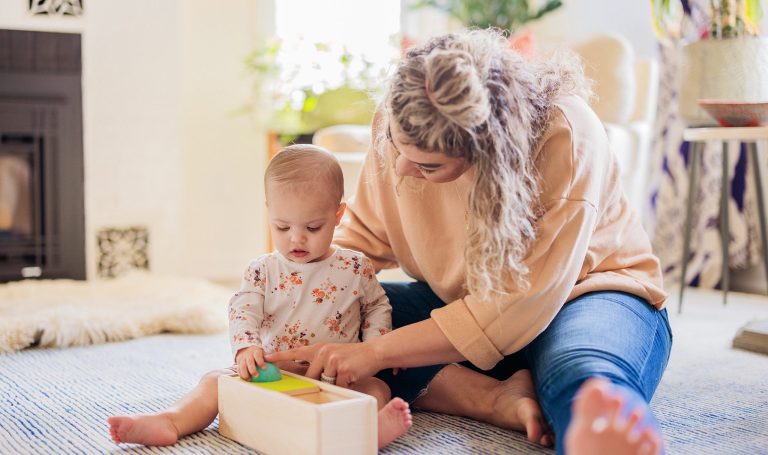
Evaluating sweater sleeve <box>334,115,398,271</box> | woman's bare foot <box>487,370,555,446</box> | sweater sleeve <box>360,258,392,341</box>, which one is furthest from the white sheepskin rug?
woman's bare foot <box>487,370,555,446</box>

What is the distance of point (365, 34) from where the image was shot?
3.88 meters

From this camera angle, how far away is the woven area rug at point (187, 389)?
4.31 feet

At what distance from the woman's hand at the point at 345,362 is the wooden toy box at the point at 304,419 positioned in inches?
1.5

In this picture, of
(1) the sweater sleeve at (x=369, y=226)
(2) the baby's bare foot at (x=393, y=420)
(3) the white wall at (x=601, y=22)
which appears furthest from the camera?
(3) the white wall at (x=601, y=22)

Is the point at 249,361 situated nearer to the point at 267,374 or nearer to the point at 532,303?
the point at 267,374

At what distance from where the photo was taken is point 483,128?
118cm

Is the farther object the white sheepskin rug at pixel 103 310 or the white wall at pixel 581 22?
the white wall at pixel 581 22

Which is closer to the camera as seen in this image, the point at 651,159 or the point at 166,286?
the point at 166,286

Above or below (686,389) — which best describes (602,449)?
above

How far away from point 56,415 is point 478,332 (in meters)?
0.73

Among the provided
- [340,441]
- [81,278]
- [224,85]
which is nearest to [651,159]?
[224,85]

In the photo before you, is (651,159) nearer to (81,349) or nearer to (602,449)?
(81,349)

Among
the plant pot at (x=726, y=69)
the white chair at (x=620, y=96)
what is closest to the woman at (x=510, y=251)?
the plant pot at (x=726, y=69)

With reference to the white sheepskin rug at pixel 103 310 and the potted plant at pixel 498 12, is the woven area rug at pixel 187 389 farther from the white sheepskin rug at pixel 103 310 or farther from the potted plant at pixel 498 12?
the potted plant at pixel 498 12
